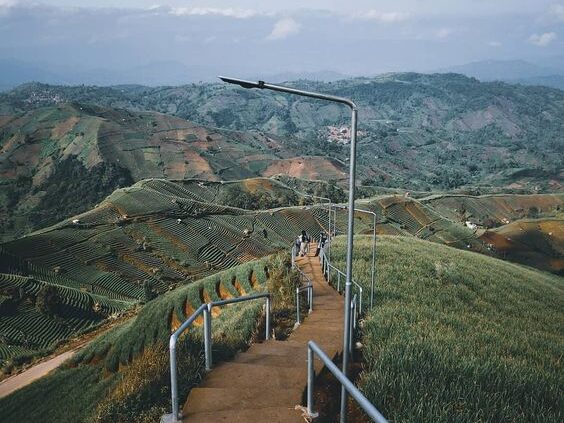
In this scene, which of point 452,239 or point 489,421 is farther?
point 452,239

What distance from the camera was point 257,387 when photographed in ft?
22.2

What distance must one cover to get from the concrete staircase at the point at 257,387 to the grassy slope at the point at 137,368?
0.36 m

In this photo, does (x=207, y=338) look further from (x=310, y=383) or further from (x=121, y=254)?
(x=121, y=254)

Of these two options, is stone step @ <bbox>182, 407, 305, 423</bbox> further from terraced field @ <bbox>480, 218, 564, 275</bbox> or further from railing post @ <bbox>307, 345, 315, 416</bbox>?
terraced field @ <bbox>480, 218, 564, 275</bbox>

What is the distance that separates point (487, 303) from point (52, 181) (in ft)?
352

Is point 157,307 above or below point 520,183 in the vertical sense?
above

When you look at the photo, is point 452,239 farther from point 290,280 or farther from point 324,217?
point 290,280

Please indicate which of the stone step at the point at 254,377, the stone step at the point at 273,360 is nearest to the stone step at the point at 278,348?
the stone step at the point at 273,360

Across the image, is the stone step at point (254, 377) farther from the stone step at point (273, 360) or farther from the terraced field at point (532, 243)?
the terraced field at point (532, 243)

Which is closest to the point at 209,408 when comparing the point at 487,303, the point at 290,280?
the point at 290,280

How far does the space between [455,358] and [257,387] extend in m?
2.99

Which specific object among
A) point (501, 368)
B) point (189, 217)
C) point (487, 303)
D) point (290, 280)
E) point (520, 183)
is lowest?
point (520, 183)

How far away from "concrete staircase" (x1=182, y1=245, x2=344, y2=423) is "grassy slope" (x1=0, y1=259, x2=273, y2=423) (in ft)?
1.20

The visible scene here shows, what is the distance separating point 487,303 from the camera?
17375 mm
